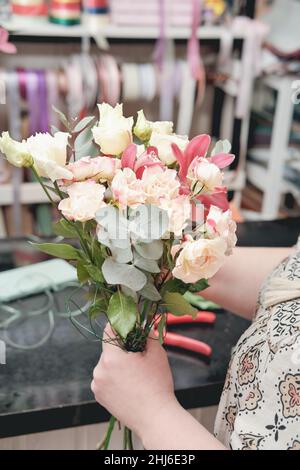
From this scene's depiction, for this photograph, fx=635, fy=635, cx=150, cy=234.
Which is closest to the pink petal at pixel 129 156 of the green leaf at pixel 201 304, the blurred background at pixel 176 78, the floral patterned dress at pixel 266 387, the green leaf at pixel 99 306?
the green leaf at pixel 99 306

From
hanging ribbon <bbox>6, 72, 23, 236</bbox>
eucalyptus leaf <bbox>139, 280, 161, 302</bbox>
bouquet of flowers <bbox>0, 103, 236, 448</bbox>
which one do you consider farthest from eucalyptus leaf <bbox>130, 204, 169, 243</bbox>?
hanging ribbon <bbox>6, 72, 23, 236</bbox>

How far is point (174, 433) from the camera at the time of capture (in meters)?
0.88

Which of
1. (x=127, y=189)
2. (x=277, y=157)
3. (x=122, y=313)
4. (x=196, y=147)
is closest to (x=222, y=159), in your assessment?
(x=196, y=147)

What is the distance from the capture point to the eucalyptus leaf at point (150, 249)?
812 mm

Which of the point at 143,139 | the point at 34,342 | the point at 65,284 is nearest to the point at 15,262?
the point at 65,284

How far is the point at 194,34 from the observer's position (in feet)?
9.16

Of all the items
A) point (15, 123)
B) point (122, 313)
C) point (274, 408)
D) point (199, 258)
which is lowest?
point (15, 123)

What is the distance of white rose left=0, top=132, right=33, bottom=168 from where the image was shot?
0.86 metres

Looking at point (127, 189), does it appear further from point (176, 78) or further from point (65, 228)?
point (176, 78)

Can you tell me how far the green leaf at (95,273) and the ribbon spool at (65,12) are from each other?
2.05 meters

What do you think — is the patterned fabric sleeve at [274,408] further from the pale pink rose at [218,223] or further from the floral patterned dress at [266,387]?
the pale pink rose at [218,223]

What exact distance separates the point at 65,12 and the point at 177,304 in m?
2.09

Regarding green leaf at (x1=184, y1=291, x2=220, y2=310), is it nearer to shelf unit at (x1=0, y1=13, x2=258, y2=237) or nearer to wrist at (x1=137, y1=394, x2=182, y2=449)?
wrist at (x1=137, y1=394, x2=182, y2=449)

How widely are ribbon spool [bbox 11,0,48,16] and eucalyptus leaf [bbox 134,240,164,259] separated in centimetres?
214
